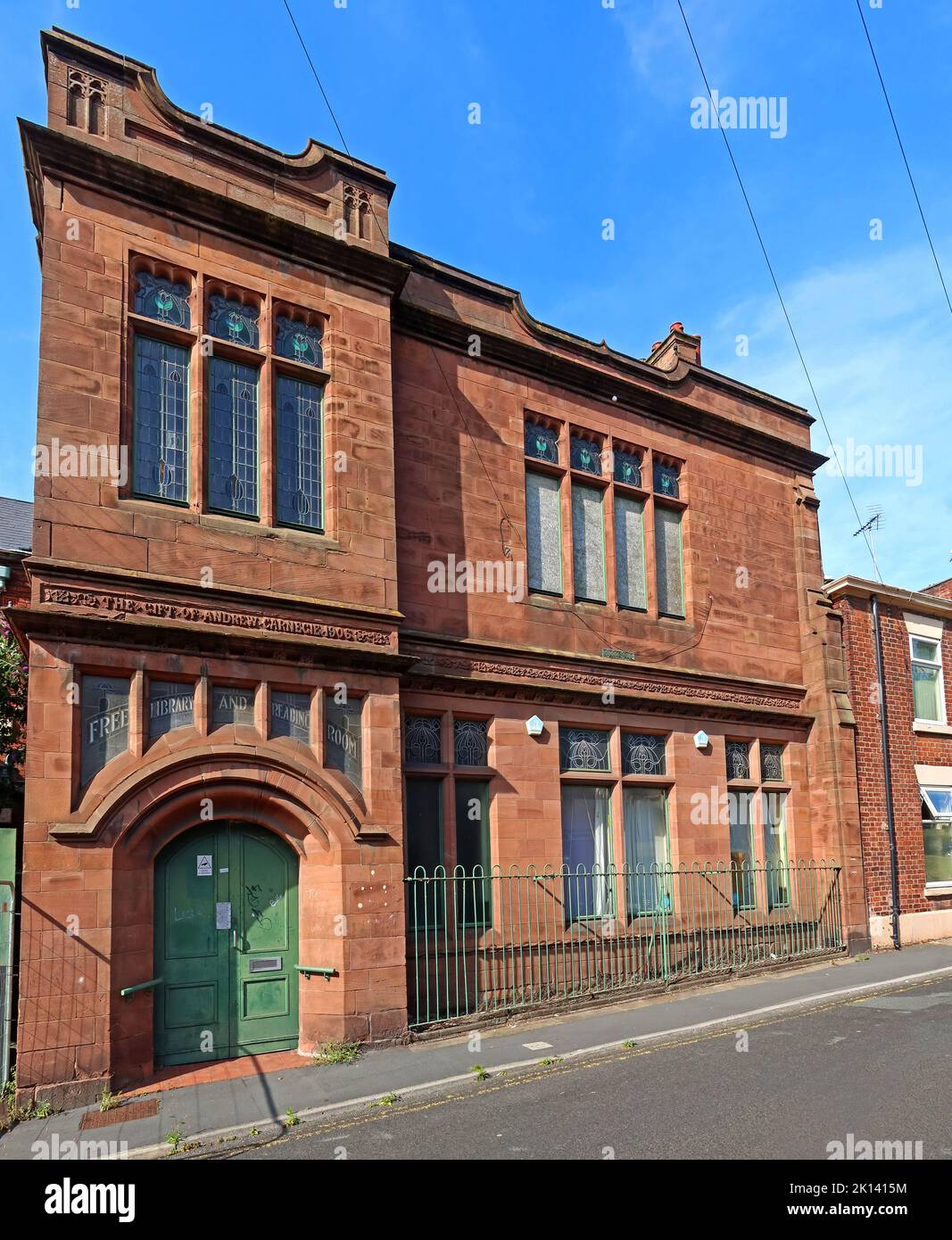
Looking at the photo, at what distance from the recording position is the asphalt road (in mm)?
6941

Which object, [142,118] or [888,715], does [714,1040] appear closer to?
[888,715]

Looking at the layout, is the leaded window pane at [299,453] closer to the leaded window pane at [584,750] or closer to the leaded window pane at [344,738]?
the leaded window pane at [344,738]

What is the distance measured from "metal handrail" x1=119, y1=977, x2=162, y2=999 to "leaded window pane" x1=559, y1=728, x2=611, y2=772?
641 cm

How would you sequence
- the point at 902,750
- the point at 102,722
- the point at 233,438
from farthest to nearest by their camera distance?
the point at 902,750 → the point at 233,438 → the point at 102,722

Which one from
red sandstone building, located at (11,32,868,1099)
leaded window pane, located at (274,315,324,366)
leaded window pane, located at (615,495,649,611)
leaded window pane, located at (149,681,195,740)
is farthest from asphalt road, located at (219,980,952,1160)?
leaded window pane, located at (274,315,324,366)

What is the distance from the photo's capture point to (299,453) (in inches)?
464

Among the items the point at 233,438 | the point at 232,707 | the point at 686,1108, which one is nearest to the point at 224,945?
the point at 232,707

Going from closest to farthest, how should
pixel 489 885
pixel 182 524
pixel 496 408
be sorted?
pixel 182 524, pixel 489 885, pixel 496 408

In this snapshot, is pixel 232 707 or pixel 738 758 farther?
pixel 738 758

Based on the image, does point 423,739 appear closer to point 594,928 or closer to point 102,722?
point 594,928

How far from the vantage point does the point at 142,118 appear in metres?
11.0

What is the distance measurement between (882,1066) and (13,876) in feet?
26.8

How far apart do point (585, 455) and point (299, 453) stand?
540 cm
